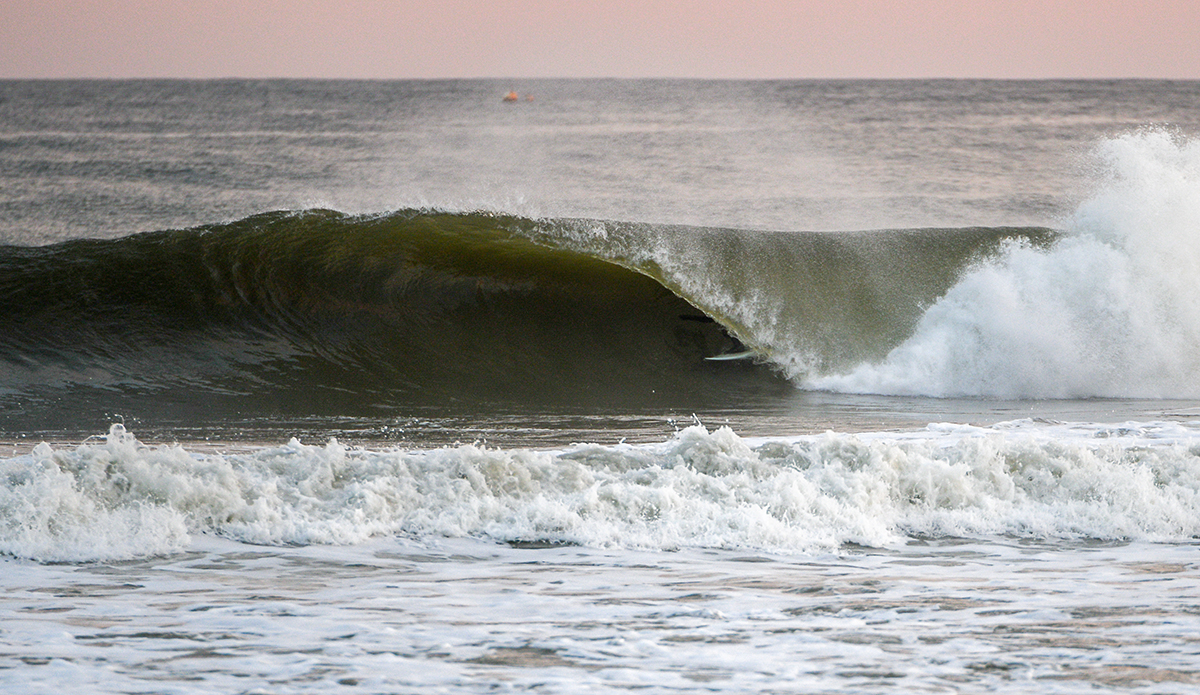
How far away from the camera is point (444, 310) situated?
10391mm

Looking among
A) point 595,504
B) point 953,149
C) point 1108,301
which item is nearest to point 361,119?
point 953,149

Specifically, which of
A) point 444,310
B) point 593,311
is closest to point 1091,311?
point 593,311

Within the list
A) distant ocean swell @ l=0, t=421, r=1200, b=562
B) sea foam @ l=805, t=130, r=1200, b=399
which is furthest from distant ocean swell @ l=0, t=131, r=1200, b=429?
distant ocean swell @ l=0, t=421, r=1200, b=562

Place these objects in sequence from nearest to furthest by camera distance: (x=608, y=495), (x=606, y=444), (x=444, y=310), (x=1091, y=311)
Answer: (x=608, y=495), (x=606, y=444), (x=1091, y=311), (x=444, y=310)

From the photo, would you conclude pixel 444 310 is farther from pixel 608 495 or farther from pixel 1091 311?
pixel 1091 311

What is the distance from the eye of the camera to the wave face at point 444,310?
873 cm

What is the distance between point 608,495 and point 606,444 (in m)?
1.40

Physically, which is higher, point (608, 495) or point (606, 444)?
point (606, 444)

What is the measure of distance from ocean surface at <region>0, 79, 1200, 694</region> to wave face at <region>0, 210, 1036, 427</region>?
44 mm

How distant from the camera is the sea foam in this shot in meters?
9.59

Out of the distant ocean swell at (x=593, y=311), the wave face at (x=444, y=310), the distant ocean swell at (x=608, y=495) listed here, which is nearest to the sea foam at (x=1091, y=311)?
the distant ocean swell at (x=593, y=311)

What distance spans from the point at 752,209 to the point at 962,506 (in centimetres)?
1388

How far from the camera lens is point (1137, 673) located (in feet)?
10.3

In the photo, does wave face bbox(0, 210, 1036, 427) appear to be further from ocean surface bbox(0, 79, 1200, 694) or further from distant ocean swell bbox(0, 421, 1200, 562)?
distant ocean swell bbox(0, 421, 1200, 562)
